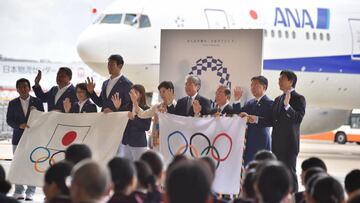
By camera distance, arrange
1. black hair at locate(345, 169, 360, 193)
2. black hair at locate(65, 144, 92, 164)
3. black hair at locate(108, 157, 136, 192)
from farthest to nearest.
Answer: black hair at locate(65, 144, 92, 164), black hair at locate(345, 169, 360, 193), black hair at locate(108, 157, 136, 192)

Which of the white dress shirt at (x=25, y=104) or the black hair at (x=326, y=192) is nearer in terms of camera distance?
the black hair at (x=326, y=192)

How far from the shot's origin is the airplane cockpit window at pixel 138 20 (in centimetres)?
2468

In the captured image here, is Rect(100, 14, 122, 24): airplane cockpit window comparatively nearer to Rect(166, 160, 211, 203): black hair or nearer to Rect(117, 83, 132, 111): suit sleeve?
Rect(117, 83, 132, 111): suit sleeve

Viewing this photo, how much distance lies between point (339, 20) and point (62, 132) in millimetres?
15303

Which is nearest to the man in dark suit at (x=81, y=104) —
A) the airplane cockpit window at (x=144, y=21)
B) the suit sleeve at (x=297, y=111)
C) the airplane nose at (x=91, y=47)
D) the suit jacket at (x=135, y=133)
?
the suit jacket at (x=135, y=133)

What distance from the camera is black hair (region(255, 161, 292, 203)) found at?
21.1 feet

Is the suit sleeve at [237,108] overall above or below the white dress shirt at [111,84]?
below

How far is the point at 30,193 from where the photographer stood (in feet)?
44.2

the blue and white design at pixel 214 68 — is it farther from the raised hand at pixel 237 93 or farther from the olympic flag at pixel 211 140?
the olympic flag at pixel 211 140

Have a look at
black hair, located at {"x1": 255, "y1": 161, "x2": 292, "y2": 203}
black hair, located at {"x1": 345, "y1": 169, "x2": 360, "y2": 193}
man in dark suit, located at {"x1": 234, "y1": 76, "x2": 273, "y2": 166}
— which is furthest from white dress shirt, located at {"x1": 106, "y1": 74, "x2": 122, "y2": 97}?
black hair, located at {"x1": 255, "y1": 161, "x2": 292, "y2": 203}

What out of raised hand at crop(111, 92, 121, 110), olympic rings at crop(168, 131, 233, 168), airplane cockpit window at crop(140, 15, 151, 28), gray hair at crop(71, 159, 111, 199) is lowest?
olympic rings at crop(168, 131, 233, 168)

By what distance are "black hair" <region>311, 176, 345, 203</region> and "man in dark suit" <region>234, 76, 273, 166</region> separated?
18.8 ft

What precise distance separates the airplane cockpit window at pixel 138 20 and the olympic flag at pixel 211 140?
1224 cm

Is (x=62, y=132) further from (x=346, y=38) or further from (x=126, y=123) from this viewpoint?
(x=346, y=38)
